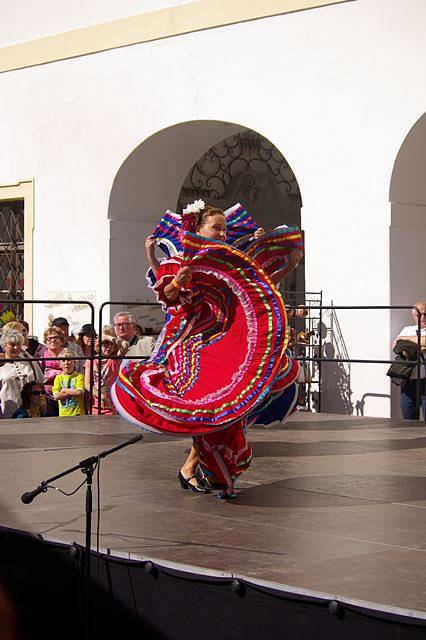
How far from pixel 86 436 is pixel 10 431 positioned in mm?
655

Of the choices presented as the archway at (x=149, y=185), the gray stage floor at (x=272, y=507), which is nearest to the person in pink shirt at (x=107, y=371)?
the gray stage floor at (x=272, y=507)

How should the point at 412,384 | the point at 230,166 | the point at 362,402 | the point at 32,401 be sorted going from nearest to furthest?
the point at 32,401, the point at 412,384, the point at 362,402, the point at 230,166

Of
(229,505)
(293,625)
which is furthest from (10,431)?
(293,625)

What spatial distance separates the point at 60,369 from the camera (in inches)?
401

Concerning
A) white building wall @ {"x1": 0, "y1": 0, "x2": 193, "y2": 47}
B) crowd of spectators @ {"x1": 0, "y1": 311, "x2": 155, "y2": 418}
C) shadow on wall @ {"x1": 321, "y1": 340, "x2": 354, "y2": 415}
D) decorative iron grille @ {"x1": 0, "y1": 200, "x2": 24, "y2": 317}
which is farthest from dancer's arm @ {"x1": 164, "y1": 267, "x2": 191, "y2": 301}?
decorative iron grille @ {"x1": 0, "y1": 200, "x2": 24, "y2": 317}

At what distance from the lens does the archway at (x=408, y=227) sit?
10766 mm

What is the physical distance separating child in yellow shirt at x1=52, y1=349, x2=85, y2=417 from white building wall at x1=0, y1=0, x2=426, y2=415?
2.79 meters

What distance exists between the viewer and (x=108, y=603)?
4.36 m

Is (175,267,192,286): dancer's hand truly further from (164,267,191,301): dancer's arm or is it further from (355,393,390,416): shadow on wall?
(355,393,390,416): shadow on wall

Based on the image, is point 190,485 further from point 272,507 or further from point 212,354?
point 212,354

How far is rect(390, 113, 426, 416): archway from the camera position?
1077 cm

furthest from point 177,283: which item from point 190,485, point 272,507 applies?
point 272,507

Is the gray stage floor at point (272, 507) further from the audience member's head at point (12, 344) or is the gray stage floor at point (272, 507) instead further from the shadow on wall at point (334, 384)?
the shadow on wall at point (334, 384)

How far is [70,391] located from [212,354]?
4.37 m
